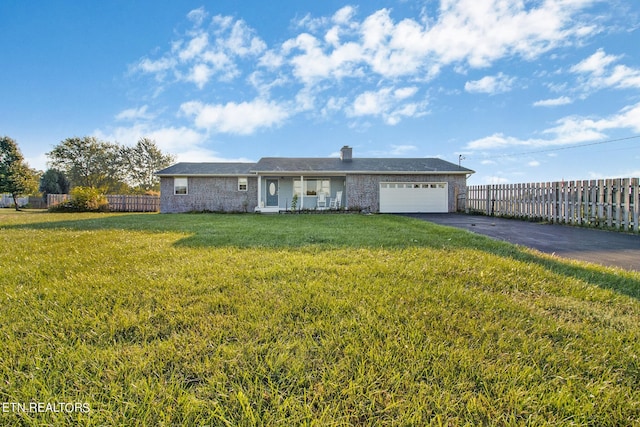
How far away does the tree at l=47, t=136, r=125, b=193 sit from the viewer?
2875 centimetres

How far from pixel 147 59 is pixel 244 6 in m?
5.30

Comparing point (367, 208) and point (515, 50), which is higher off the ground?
point (515, 50)

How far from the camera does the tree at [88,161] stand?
1132 inches

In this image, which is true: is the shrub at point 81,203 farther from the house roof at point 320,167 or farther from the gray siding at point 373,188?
the gray siding at point 373,188

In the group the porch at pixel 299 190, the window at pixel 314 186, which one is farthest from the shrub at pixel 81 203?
the window at pixel 314 186

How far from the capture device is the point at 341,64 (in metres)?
10.9

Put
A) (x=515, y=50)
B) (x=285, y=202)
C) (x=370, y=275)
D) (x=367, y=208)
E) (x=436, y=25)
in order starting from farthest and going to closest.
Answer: (x=285, y=202), (x=367, y=208), (x=515, y=50), (x=436, y=25), (x=370, y=275)

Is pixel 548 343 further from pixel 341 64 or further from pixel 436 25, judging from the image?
pixel 341 64

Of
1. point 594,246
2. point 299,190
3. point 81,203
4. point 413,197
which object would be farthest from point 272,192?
point 594,246

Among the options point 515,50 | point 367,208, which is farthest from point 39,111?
point 515,50

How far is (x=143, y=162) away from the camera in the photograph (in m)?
32.5

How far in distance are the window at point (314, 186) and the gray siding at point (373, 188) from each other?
1.68 meters

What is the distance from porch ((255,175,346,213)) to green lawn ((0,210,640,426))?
41.9 feet

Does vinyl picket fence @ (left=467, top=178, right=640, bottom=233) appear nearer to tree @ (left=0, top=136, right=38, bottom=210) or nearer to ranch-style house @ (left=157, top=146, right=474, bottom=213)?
ranch-style house @ (left=157, top=146, right=474, bottom=213)
